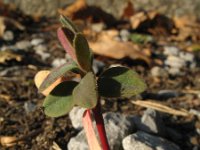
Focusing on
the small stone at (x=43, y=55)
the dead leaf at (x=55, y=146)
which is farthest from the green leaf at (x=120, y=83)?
the small stone at (x=43, y=55)

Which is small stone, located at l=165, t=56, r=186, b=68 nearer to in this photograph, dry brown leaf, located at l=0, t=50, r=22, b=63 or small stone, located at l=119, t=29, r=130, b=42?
small stone, located at l=119, t=29, r=130, b=42

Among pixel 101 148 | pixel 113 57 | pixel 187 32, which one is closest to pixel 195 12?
pixel 187 32

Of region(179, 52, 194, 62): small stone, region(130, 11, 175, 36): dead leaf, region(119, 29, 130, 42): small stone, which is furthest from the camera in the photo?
region(130, 11, 175, 36): dead leaf

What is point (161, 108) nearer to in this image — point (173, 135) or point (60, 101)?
point (173, 135)

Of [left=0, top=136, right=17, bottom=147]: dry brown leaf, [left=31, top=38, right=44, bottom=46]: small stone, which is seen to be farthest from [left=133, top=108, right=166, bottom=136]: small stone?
[left=31, top=38, right=44, bottom=46]: small stone

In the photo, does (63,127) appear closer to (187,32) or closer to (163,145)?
(163,145)

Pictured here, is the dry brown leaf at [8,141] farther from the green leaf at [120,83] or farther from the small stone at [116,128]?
the green leaf at [120,83]
